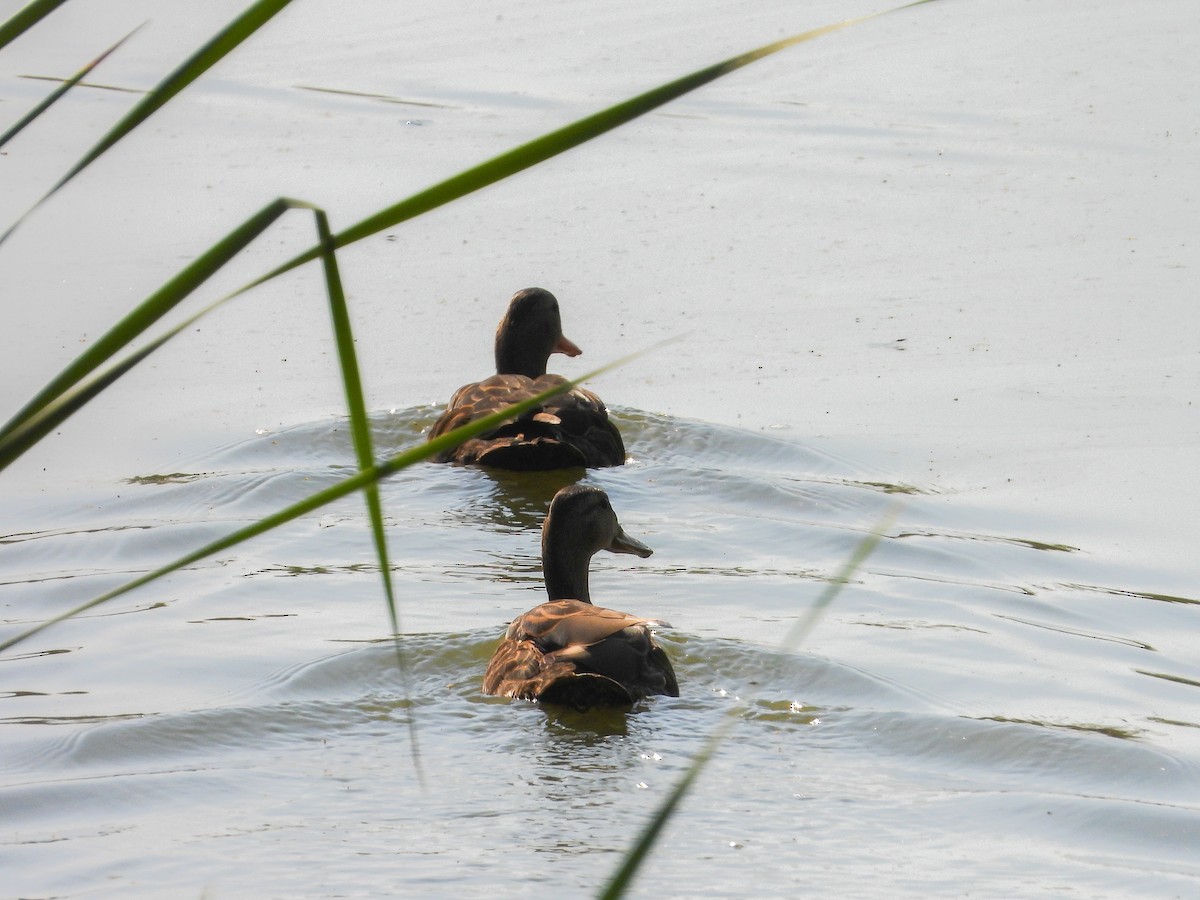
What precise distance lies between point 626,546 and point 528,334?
9.00 feet

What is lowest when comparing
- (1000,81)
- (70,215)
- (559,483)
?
(559,483)

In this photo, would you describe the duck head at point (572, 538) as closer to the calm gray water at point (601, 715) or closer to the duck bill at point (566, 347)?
the calm gray water at point (601, 715)

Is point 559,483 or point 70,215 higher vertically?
point 70,215

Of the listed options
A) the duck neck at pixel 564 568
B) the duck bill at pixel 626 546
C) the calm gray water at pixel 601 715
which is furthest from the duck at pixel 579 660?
the duck bill at pixel 626 546

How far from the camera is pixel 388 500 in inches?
292

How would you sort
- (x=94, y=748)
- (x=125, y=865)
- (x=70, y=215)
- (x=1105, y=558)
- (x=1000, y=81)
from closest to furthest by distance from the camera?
(x=125, y=865) < (x=94, y=748) < (x=1105, y=558) < (x=70, y=215) < (x=1000, y=81)

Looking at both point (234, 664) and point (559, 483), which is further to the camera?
point (559, 483)

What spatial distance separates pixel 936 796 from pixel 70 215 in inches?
320

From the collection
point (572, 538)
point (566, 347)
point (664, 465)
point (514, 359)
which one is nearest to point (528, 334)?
point (514, 359)

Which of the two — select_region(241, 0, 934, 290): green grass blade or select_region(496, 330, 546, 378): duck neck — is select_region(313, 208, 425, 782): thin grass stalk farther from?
select_region(496, 330, 546, 378): duck neck

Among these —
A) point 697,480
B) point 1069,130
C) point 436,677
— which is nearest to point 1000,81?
point 1069,130

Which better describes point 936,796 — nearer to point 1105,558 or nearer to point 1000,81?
point 1105,558

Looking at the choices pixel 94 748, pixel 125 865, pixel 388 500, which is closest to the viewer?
pixel 125 865

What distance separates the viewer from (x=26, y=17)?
1.59 m
